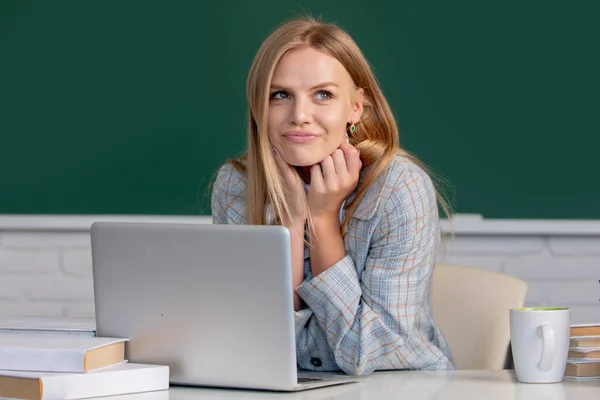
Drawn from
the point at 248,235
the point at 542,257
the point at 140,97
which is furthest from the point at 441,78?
the point at 248,235

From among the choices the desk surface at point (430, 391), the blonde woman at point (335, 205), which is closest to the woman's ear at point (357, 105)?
the blonde woman at point (335, 205)

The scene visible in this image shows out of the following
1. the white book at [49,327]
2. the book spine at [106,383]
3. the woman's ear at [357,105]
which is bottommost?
the book spine at [106,383]

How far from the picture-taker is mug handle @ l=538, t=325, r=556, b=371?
1.25m

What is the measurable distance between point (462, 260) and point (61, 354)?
144 cm

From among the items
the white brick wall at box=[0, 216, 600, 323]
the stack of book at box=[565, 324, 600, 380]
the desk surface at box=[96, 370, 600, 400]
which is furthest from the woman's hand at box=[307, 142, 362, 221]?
the white brick wall at box=[0, 216, 600, 323]

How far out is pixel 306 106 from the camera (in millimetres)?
1602

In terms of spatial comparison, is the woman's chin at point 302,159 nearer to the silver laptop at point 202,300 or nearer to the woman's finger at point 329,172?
the woman's finger at point 329,172

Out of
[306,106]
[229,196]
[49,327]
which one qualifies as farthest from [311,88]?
[49,327]

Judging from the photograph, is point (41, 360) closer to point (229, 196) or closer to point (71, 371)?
point (71, 371)

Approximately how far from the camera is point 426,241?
5.36 feet

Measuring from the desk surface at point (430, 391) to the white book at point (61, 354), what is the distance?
0.06m

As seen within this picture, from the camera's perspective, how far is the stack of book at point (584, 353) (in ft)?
4.23

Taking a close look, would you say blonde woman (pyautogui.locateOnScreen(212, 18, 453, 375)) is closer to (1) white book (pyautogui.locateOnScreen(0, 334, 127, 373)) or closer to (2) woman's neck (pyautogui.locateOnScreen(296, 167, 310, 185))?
(2) woman's neck (pyautogui.locateOnScreen(296, 167, 310, 185))

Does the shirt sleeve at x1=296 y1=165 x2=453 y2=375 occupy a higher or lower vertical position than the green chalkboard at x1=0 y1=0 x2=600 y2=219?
lower
